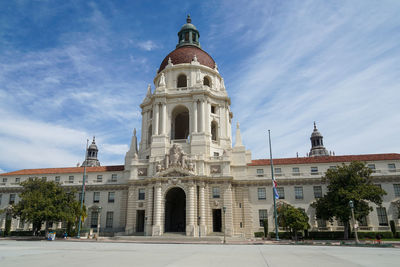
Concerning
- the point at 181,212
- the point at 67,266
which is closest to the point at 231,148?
the point at 181,212

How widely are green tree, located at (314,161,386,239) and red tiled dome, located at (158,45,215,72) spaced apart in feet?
122

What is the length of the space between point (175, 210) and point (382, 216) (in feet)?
123

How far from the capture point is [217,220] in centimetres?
5231

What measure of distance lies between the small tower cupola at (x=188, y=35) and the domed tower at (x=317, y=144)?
222ft

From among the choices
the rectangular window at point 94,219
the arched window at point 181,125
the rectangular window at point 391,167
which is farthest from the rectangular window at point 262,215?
the rectangular window at point 94,219

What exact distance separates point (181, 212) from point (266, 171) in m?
19.6

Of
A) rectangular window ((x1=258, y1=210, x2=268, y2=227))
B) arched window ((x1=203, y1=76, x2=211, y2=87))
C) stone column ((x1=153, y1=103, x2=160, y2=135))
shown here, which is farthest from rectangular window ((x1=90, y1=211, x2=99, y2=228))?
arched window ((x1=203, y1=76, x2=211, y2=87))

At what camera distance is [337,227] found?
48062mm

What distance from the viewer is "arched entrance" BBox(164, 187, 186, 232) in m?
53.5

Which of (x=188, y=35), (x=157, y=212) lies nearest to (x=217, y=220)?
(x=157, y=212)

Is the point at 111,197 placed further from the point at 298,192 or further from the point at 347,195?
the point at 347,195

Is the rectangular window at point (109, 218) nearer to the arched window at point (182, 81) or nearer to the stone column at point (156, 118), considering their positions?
the stone column at point (156, 118)

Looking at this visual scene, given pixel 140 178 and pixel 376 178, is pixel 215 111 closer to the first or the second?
Result: pixel 140 178

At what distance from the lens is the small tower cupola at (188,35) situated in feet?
236
